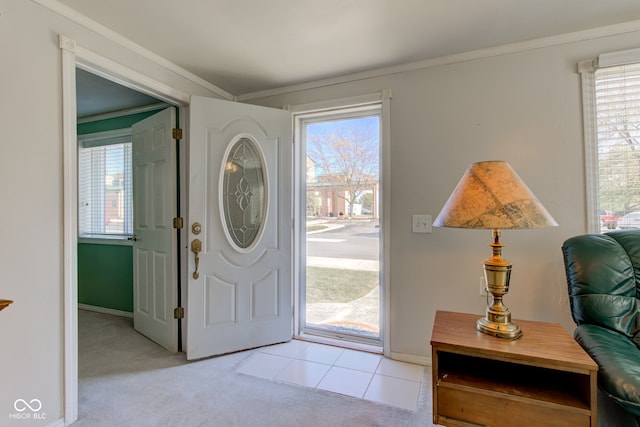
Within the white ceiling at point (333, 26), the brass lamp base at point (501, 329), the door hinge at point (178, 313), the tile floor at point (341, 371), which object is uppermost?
the white ceiling at point (333, 26)

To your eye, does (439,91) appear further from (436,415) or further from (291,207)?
(436,415)

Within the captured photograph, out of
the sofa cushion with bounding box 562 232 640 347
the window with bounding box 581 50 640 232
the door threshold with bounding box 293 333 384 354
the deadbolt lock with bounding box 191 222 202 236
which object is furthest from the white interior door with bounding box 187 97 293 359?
the window with bounding box 581 50 640 232

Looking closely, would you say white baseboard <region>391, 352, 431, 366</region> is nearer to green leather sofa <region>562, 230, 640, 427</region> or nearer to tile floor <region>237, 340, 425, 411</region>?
tile floor <region>237, 340, 425, 411</region>

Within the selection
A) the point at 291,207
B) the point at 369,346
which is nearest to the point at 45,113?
the point at 291,207

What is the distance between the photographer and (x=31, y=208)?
1.61 m

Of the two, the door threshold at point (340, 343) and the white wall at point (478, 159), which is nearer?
the white wall at point (478, 159)

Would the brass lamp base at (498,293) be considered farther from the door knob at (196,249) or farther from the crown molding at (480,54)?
the door knob at (196,249)

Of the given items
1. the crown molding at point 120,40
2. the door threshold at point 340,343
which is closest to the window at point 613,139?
the door threshold at point 340,343

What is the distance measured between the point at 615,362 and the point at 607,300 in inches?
16.9

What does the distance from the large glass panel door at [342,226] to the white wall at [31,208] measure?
5.97 ft

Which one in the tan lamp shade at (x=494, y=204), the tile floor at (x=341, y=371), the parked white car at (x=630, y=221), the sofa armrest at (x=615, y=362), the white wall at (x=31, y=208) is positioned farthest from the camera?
the tile floor at (x=341, y=371)

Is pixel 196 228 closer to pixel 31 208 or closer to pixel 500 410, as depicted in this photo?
pixel 31 208

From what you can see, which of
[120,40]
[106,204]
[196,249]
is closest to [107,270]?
[106,204]

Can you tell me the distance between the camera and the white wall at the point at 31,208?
1.52 m
